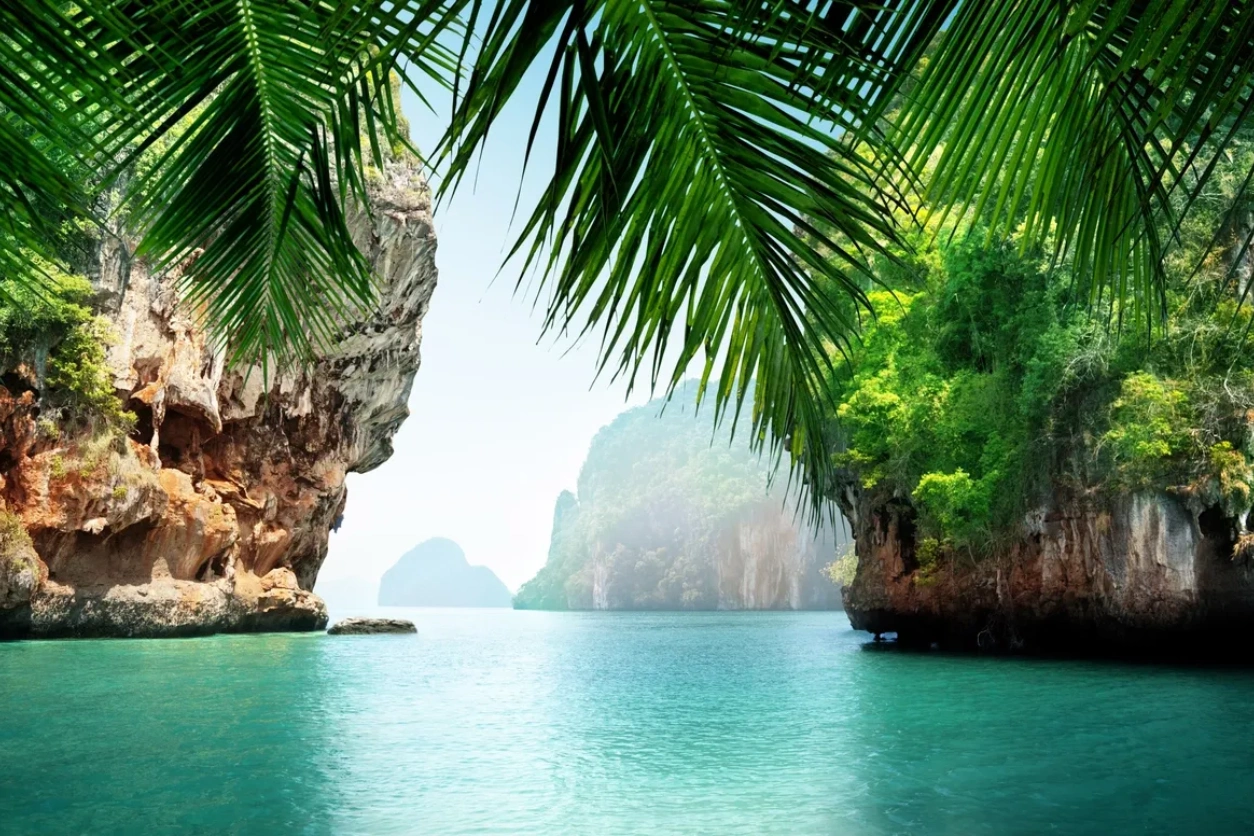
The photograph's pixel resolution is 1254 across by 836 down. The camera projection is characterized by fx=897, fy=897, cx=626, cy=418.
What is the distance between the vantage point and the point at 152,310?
23.2 m

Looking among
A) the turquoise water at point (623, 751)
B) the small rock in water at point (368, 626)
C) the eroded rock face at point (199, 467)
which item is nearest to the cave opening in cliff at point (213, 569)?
the eroded rock face at point (199, 467)

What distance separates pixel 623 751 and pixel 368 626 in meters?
27.6

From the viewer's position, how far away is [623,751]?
9.29 metres

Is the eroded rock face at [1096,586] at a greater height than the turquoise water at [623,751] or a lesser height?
greater

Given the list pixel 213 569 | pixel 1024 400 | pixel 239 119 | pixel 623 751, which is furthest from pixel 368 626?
pixel 239 119

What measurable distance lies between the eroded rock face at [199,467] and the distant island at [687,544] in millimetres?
59453

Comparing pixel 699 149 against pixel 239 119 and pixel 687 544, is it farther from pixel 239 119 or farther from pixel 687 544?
pixel 687 544

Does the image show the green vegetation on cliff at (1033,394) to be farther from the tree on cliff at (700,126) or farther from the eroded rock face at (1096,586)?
the tree on cliff at (700,126)

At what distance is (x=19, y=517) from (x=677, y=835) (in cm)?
1971

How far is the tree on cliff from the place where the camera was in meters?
1.17

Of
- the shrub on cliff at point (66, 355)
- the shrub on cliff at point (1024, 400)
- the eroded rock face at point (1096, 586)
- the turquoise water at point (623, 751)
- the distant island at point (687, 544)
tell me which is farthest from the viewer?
the distant island at point (687, 544)

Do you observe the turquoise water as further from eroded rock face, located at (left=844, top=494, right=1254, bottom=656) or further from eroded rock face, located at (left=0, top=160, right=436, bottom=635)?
eroded rock face, located at (left=0, top=160, right=436, bottom=635)

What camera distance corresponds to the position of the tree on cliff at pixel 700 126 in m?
1.17

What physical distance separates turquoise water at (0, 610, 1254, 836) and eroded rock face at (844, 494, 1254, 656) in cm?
127
